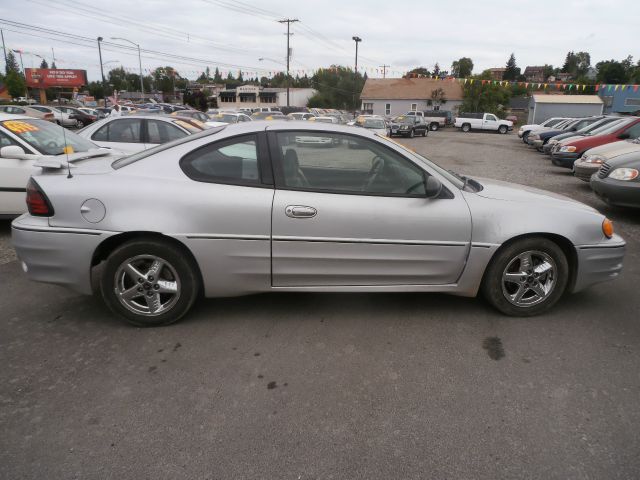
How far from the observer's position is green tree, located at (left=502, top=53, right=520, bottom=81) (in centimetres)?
14365

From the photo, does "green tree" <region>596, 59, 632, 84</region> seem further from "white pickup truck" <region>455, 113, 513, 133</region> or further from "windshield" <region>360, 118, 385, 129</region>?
"windshield" <region>360, 118, 385, 129</region>

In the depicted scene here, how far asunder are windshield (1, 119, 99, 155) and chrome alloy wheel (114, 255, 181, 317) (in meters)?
3.41

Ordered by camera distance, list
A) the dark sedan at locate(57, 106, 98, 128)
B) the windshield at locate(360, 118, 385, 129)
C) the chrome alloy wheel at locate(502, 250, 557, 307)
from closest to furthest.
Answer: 1. the chrome alloy wheel at locate(502, 250, 557, 307)
2. the windshield at locate(360, 118, 385, 129)
3. the dark sedan at locate(57, 106, 98, 128)

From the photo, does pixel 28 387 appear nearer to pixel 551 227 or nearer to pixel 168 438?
pixel 168 438

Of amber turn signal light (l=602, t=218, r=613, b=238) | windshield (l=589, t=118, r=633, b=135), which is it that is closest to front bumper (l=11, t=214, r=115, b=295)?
amber turn signal light (l=602, t=218, r=613, b=238)

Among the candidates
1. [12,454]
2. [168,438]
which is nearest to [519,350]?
[168,438]

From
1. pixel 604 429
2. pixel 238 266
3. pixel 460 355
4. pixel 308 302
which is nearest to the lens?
pixel 604 429

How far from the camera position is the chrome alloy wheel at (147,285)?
10.9 ft

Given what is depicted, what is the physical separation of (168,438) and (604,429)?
228 cm

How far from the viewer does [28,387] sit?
8.84ft

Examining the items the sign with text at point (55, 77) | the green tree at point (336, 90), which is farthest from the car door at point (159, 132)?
the green tree at point (336, 90)

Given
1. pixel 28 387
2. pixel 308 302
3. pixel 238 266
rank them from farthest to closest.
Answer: pixel 308 302
pixel 238 266
pixel 28 387

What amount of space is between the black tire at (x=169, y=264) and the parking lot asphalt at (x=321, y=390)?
0.34ft

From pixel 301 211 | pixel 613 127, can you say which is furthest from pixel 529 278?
pixel 613 127
